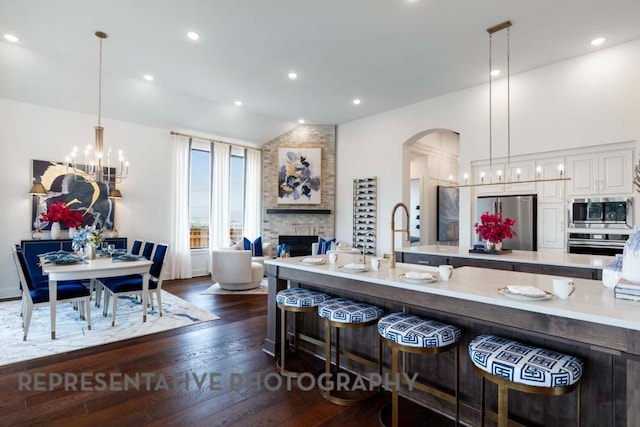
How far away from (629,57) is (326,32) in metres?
4.19

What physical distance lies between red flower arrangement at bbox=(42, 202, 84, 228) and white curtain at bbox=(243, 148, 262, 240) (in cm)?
365

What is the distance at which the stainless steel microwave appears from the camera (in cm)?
448

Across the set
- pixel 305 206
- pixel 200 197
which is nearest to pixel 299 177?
pixel 305 206

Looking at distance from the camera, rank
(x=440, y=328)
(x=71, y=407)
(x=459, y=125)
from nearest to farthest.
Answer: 1. (x=440, y=328)
2. (x=71, y=407)
3. (x=459, y=125)

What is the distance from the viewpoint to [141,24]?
4020mm

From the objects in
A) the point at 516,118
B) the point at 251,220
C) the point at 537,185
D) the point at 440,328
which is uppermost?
the point at 516,118

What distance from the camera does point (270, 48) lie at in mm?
4645

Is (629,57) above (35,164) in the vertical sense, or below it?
above

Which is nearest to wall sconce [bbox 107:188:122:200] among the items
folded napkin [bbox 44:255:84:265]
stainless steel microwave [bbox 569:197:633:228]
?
folded napkin [bbox 44:255:84:265]

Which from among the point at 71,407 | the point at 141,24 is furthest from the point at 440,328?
the point at 141,24

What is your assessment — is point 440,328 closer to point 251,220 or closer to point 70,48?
point 70,48

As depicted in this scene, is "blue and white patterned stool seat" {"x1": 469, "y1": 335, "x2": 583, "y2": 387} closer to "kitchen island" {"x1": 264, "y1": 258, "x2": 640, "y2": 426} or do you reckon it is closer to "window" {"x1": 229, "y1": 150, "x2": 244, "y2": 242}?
"kitchen island" {"x1": 264, "y1": 258, "x2": 640, "y2": 426}

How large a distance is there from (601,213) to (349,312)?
4.51 m

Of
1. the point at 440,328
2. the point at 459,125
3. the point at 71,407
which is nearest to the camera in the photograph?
the point at 440,328
